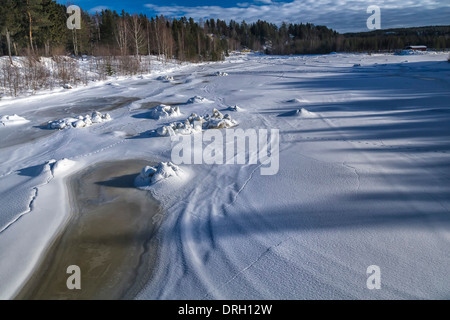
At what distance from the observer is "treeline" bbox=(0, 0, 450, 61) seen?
77.0ft

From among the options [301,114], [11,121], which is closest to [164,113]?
[301,114]

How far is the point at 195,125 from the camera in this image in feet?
23.4

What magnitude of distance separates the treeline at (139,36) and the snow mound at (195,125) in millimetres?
18684

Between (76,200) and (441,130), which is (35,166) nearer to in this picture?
(76,200)

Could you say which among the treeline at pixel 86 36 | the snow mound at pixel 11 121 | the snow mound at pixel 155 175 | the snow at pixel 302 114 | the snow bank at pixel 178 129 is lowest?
the snow mound at pixel 155 175

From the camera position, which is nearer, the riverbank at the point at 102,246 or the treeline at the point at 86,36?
the riverbank at the point at 102,246

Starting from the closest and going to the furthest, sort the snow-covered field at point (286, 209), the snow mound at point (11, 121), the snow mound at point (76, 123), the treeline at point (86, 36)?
the snow-covered field at point (286, 209)
the snow mound at point (76, 123)
the snow mound at point (11, 121)
the treeline at point (86, 36)

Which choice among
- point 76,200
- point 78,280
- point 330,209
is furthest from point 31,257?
point 330,209

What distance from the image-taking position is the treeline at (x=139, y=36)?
2347 cm

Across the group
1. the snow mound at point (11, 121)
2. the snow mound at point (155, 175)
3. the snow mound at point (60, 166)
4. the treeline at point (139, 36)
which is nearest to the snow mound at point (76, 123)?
the snow mound at point (11, 121)

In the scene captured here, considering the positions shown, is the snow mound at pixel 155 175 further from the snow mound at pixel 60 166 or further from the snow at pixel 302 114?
the snow at pixel 302 114

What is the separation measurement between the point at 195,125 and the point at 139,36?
35337 mm

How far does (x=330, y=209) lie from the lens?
344 cm
